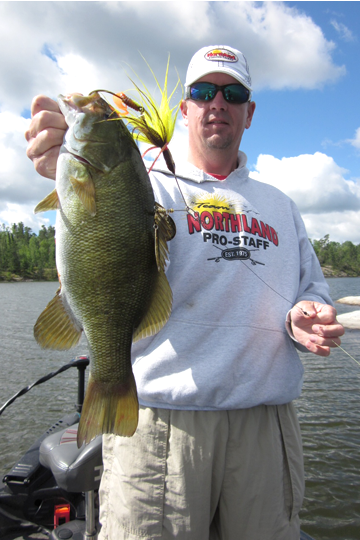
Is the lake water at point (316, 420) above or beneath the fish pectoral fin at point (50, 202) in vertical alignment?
beneath

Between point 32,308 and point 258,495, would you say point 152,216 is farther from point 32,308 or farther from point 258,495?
point 32,308

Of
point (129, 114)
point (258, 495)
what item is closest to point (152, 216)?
point (129, 114)

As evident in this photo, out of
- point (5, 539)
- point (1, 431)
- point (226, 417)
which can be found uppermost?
point (226, 417)

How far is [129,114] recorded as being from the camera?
73.6 inches

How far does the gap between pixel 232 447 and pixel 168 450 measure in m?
0.36

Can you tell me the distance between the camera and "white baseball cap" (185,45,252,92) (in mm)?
2475

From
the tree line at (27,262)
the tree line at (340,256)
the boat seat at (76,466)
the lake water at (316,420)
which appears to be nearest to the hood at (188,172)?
the boat seat at (76,466)

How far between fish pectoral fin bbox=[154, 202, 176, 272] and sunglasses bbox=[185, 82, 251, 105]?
1199mm

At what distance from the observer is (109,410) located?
5.59ft

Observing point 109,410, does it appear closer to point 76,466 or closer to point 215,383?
point 215,383

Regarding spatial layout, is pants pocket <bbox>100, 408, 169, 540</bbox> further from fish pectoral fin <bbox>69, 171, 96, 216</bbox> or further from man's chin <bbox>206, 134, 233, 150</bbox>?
Answer: man's chin <bbox>206, 134, 233, 150</bbox>

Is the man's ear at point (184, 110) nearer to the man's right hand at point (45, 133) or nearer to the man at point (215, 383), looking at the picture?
the man at point (215, 383)

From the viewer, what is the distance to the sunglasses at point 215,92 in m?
2.49

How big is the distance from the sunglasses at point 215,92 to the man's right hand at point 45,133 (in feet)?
3.65
